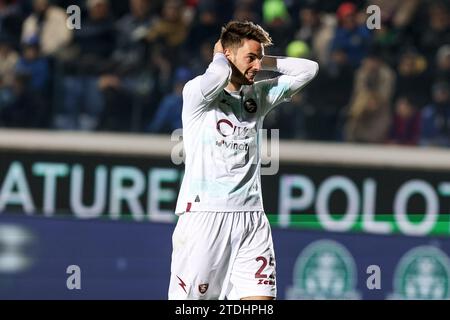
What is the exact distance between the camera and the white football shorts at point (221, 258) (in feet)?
22.6

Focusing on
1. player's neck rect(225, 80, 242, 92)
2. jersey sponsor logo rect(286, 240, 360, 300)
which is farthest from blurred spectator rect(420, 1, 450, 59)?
player's neck rect(225, 80, 242, 92)

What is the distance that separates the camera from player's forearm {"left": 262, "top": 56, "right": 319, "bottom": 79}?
7.19 metres

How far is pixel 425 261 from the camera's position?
10367 mm

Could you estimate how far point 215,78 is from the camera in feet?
21.6

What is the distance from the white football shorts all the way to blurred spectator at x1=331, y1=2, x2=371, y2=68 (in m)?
4.68

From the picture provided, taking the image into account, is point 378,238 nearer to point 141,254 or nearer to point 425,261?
point 425,261

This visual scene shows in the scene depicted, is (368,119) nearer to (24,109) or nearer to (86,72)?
(86,72)

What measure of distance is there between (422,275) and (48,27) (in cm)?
452

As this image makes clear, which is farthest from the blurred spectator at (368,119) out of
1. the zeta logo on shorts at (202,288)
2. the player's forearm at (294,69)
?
the zeta logo on shorts at (202,288)

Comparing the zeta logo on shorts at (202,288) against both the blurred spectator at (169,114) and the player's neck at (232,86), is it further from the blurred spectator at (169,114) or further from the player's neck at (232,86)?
the blurred spectator at (169,114)

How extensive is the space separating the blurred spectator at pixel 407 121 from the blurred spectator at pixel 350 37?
0.60 meters
